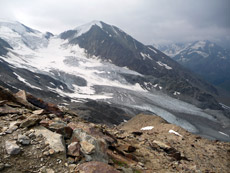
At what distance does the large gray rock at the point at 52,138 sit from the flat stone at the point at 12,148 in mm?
1017

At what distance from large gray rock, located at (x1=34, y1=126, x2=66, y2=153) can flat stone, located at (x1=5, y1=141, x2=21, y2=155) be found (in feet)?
3.34

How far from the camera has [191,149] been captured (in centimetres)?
1770

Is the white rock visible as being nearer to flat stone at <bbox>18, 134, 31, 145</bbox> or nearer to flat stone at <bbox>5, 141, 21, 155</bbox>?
flat stone at <bbox>18, 134, 31, 145</bbox>

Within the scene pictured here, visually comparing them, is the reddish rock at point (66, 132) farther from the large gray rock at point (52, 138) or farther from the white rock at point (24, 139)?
the white rock at point (24, 139)

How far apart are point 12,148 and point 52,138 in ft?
4.94

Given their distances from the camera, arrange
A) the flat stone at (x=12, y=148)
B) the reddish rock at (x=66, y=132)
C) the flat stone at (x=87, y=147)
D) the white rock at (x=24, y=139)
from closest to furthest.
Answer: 1. the flat stone at (x=12, y=148)
2. the white rock at (x=24, y=139)
3. the flat stone at (x=87, y=147)
4. the reddish rock at (x=66, y=132)

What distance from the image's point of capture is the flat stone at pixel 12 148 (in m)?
6.38

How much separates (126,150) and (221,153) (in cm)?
1356

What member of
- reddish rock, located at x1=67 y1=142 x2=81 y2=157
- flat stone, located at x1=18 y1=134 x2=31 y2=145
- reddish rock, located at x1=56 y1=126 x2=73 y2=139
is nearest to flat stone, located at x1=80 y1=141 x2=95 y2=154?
reddish rock, located at x1=67 y1=142 x2=81 y2=157

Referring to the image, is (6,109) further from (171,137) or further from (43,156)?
(171,137)

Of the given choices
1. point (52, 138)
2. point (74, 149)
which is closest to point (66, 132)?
point (52, 138)

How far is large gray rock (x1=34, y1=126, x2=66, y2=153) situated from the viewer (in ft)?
23.5

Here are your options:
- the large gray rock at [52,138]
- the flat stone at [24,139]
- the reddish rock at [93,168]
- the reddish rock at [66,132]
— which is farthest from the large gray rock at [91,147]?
the flat stone at [24,139]

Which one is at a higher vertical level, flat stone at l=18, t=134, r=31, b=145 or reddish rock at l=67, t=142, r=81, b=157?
flat stone at l=18, t=134, r=31, b=145
